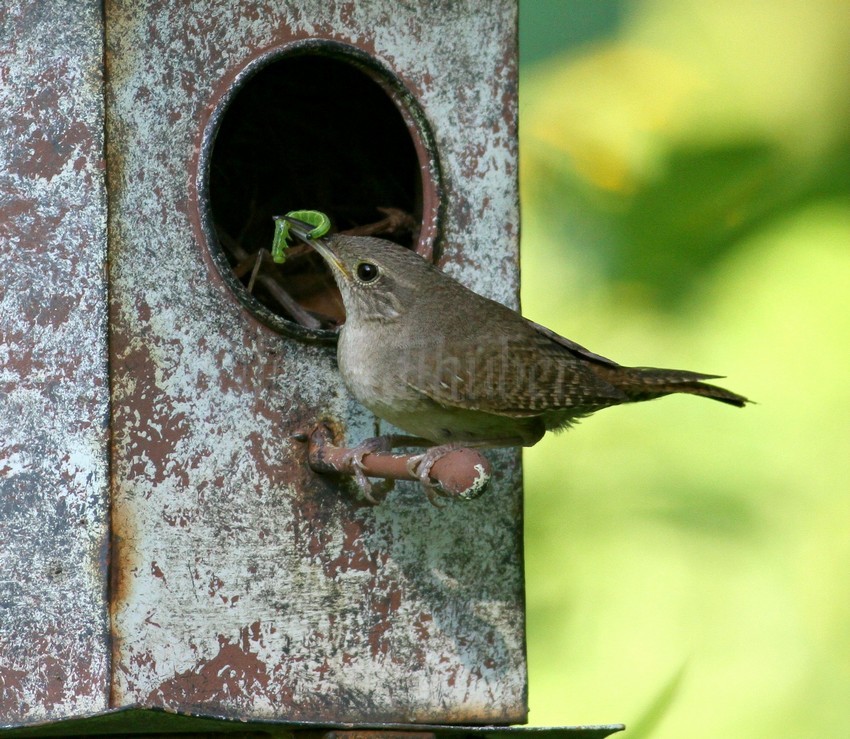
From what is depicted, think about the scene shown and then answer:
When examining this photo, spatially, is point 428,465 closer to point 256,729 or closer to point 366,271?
point 256,729

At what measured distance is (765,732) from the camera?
4449 millimetres

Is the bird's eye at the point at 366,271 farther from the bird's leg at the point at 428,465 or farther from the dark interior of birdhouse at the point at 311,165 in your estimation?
the bird's leg at the point at 428,465

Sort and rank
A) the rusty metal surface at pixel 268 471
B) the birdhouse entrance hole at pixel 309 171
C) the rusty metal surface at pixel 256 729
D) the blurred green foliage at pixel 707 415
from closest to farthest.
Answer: the rusty metal surface at pixel 256 729 < the rusty metal surface at pixel 268 471 < the birdhouse entrance hole at pixel 309 171 < the blurred green foliage at pixel 707 415

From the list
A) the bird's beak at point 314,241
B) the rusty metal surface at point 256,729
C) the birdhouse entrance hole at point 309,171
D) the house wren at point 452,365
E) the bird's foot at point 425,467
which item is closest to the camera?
the rusty metal surface at point 256,729

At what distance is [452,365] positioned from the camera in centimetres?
356

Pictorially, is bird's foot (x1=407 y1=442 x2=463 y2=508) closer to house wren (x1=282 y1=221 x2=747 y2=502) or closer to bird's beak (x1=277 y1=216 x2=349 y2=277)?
house wren (x1=282 y1=221 x2=747 y2=502)

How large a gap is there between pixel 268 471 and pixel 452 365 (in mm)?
525

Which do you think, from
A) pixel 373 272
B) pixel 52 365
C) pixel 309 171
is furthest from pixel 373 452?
pixel 309 171

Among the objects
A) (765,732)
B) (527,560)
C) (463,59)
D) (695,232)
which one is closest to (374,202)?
(463,59)

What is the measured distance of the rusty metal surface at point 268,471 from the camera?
325cm

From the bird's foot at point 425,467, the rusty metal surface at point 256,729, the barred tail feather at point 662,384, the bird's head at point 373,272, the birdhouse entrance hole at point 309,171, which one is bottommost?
the rusty metal surface at point 256,729

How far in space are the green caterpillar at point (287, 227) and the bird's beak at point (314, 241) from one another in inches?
0.4

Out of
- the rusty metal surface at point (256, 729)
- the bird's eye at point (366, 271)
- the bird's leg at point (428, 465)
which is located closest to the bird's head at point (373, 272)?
the bird's eye at point (366, 271)

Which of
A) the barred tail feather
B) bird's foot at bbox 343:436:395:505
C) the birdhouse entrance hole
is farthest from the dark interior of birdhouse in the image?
the barred tail feather
